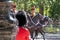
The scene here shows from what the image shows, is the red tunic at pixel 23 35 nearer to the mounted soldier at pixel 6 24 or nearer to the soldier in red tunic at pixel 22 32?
the soldier in red tunic at pixel 22 32

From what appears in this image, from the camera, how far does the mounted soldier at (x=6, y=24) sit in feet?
7.96

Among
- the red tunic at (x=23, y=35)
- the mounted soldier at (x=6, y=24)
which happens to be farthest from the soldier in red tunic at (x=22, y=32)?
the mounted soldier at (x=6, y=24)

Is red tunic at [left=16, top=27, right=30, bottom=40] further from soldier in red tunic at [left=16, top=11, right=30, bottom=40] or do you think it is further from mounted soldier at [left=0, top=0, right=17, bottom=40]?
mounted soldier at [left=0, top=0, right=17, bottom=40]

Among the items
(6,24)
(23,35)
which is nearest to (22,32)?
(23,35)

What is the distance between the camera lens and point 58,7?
13.8 meters

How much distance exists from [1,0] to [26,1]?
37.7 ft

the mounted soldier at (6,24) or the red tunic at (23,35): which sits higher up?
the mounted soldier at (6,24)

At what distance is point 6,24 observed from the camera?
243 centimetres

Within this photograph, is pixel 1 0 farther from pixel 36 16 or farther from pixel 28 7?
pixel 28 7

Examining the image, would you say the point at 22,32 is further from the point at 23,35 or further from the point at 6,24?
the point at 6,24

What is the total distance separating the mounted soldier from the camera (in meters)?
2.43

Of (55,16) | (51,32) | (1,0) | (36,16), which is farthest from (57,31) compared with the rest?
(1,0)

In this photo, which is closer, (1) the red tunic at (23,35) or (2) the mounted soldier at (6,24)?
(2) the mounted soldier at (6,24)

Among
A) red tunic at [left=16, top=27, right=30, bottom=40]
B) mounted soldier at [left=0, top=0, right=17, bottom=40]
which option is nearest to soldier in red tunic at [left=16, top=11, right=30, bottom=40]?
red tunic at [left=16, top=27, right=30, bottom=40]
